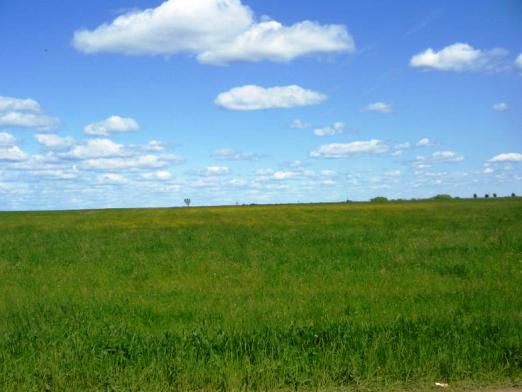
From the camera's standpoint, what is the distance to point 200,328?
785cm

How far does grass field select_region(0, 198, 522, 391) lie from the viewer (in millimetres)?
6246

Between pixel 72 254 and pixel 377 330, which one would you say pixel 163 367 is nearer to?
pixel 377 330

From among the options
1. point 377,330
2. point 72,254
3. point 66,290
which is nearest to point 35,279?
point 66,290

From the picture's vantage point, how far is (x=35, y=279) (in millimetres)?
13625

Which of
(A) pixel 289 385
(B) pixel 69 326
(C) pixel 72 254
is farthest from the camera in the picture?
(C) pixel 72 254

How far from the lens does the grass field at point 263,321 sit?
6246 millimetres

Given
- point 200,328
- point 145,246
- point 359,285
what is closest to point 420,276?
point 359,285

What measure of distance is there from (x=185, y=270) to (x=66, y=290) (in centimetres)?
359

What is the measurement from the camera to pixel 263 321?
8.56 m

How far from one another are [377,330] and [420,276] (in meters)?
5.96

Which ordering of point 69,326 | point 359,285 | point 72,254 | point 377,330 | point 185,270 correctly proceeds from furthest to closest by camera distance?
point 72,254, point 185,270, point 359,285, point 69,326, point 377,330

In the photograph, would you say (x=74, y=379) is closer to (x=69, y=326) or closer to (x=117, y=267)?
(x=69, y=326)

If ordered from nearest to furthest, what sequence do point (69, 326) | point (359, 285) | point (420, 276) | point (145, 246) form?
point (69, 326), point (359, 285), point (420, 276), point (145, 246)

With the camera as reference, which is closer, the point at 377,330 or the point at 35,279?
the point at 377,330
